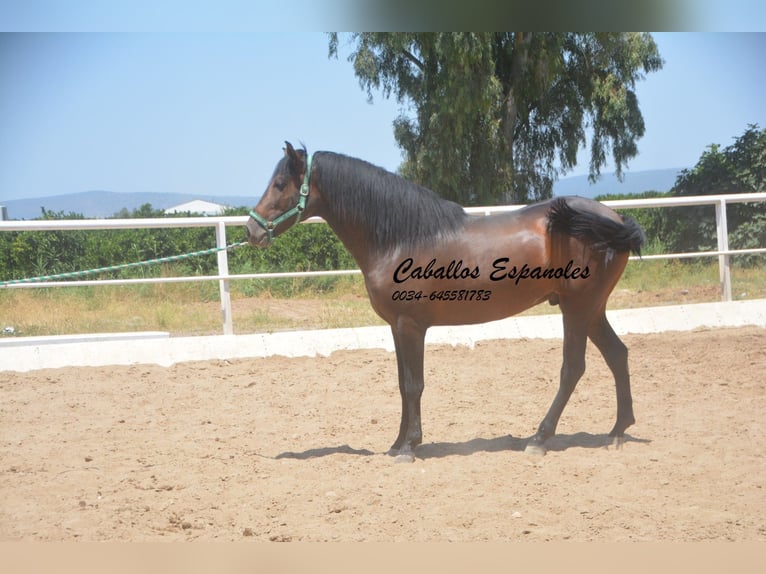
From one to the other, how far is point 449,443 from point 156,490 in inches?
67.9

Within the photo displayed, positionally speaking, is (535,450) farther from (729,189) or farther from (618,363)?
(729,189)

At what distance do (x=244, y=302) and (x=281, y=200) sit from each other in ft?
21.5

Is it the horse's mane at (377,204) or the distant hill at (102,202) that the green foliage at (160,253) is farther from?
the horse's mane at (377,204)

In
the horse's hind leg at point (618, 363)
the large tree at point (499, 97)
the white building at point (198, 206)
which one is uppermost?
the large tree at point (499, 97)

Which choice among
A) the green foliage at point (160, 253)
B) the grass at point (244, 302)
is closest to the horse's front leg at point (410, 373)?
the grass at point (244, 302)

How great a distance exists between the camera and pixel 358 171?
13.1 feet

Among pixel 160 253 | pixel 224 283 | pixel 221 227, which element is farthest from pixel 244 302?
pixel 221 227

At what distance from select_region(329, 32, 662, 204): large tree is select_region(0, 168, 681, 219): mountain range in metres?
1.26

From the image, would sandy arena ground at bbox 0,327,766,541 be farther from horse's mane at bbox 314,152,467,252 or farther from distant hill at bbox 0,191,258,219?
distant hill at bbox 0,191,258,219

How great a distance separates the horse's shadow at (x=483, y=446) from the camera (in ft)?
13.7

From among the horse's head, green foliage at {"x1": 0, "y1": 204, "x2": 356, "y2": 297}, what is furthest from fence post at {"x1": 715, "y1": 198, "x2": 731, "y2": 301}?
the horse's head

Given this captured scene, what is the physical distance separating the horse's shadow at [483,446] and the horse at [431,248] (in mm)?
189

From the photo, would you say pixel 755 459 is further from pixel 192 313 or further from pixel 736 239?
pixel 736 239

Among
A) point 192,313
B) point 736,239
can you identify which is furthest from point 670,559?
point 736,239
